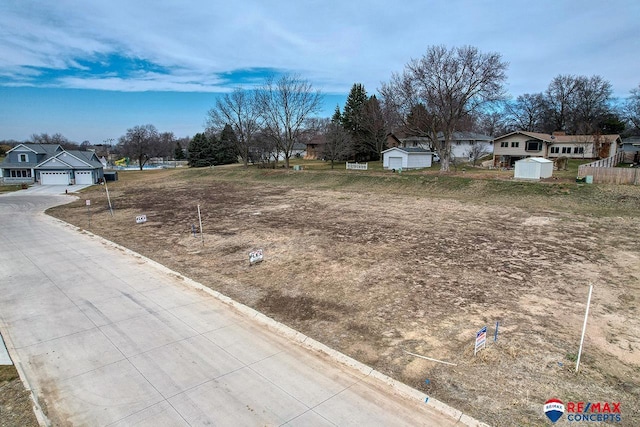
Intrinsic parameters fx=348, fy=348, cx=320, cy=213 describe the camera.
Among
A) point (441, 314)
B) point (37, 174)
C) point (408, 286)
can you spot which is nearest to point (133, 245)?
point (408, 286)

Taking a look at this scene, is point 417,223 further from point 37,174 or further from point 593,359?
point 37,174

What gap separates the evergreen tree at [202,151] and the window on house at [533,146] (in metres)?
57.0

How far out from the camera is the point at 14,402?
5.53m

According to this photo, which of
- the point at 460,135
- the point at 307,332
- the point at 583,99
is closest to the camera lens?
the point at 307,332

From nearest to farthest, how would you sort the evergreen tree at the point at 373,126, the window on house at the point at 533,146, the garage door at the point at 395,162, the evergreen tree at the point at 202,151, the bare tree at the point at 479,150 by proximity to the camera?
the window on house at the point at 533,146, the garage door at the point at 395,162, the evergreen tree at the point at 373,126, the bare tree at the point at 479,150, the evergreen tree at the point at 202,151

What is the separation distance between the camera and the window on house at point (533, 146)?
41.6 metres

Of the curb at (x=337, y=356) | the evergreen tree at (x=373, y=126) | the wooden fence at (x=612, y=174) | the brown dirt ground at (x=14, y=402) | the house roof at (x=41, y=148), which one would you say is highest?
the evergreen tree at (x=373, y=126)

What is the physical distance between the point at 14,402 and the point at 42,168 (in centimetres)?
5103

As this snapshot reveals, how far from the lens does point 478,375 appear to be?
20.3 ft

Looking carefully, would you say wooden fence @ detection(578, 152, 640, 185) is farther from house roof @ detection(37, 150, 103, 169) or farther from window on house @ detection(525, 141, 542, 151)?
house roof @ detection(37, 150, 103, 169)

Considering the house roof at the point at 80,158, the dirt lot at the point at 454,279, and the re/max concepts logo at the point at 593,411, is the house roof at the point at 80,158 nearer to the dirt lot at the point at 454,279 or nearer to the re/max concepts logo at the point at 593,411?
the dirt lot at the point at 454,279

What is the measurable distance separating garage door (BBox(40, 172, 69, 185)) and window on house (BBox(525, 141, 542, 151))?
58.6 m

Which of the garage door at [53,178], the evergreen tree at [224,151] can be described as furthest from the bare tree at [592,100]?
the garage door at [53,178]

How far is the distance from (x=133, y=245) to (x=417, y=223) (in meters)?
13.7
